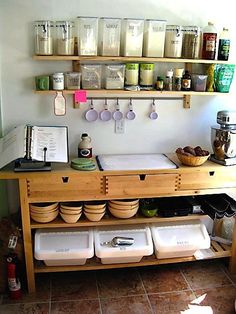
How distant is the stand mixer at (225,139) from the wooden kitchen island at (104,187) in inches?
2.8

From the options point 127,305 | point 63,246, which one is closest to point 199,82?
point 63,246

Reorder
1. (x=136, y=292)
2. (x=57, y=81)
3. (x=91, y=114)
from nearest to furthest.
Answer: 1. (x=57, y=81)
2. (x=136, y=292)
3. (x=91, y=114)

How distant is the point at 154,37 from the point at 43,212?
1309 millimetres

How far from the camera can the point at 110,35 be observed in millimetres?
2162

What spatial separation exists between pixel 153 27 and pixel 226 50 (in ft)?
1.69

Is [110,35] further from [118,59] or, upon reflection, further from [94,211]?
[94,211]

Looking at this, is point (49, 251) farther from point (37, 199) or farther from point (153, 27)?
point (153, 27)

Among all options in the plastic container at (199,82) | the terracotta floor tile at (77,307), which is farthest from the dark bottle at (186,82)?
the terracotta floor tile at (77,307)

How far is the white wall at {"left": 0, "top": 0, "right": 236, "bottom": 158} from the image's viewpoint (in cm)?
216

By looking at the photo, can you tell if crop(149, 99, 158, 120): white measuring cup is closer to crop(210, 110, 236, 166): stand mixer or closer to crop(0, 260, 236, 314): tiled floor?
crop(210, 110, 236, 166): stand mixer

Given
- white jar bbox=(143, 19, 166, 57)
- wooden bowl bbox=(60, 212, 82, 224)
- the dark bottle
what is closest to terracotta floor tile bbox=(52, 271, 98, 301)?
wooden bowl bbox=(60, 212, 82, 224)

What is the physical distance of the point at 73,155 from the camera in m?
2.44

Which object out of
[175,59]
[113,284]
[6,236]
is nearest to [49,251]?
[6,236]

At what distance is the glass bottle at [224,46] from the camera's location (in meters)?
2.25
